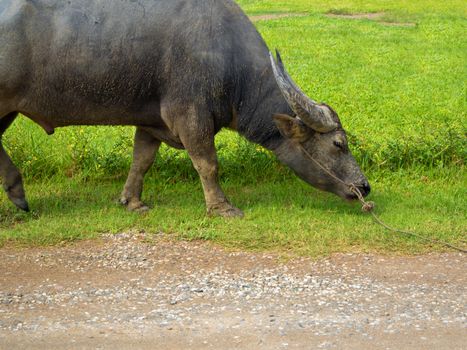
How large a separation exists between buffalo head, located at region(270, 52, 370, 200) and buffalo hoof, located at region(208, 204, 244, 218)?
1.84 ft

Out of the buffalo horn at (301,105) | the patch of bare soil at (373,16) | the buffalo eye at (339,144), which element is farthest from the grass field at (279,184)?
the patch of bare soil at (373,16)

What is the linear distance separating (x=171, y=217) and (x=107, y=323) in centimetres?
202

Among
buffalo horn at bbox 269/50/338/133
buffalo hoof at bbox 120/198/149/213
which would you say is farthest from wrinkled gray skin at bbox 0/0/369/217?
buffalo hoof at bbox 120/198/149/213

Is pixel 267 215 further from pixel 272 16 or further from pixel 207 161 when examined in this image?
pixel 272 16

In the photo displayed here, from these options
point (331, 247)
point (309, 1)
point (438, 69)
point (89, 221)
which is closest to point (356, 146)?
point (331, 247)

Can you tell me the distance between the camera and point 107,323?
14.5 feet

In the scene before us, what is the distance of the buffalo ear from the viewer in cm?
620

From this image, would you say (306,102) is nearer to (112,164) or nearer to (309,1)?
(112,164)

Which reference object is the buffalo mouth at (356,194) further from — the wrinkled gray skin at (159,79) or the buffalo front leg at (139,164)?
the buffalo front leg at (139,164)

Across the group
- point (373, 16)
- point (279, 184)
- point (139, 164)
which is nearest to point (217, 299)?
point (139, 164)

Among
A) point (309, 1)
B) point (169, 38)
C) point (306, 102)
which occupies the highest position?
point (169, 38)

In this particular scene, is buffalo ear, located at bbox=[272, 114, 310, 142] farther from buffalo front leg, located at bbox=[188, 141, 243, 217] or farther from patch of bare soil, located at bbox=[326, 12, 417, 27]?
patch of bare soil, located at bbox=[326, 12, 417, 27]

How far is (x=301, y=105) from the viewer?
6.02 metres

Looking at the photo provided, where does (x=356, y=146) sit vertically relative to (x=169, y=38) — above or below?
below
